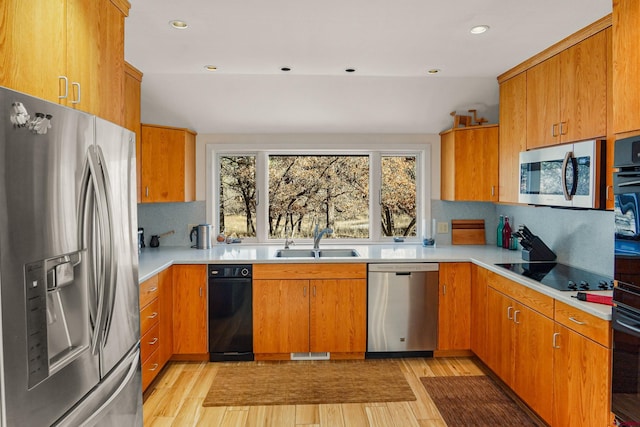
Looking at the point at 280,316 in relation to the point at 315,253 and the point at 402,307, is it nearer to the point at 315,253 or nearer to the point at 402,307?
the point at 315,253

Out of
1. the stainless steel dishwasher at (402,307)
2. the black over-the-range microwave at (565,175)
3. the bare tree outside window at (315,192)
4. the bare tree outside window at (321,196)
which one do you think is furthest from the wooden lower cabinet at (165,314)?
the black over-the-range microwave at (565,175)

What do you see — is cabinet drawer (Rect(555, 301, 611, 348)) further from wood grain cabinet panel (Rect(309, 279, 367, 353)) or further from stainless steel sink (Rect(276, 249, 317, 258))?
stainless steel sink (Rect(276, 249, 317, 258))

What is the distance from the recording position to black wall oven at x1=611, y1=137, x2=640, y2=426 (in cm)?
183

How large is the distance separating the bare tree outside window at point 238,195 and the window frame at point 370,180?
2.1 inches

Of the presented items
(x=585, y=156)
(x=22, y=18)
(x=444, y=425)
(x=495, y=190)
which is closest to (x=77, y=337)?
(x=22, y=18)

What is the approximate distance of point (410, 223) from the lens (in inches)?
185

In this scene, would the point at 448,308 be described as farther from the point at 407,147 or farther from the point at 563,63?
the point at 563,63

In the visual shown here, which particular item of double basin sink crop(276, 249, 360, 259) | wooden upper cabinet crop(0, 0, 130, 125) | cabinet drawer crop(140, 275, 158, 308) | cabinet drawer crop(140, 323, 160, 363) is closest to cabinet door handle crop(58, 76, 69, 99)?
wooden upper cabinet crop(0, 0, 130, 125)

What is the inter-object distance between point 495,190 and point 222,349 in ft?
8.89

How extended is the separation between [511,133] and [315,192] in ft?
6.37

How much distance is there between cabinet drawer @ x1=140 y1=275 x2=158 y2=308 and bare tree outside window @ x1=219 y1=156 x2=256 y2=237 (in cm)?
143

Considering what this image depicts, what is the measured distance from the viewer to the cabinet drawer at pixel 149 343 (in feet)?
9.76

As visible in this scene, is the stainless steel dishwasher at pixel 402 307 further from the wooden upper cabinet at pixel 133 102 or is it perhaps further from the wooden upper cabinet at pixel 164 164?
the wooden upper cabinet at pixel 133 102

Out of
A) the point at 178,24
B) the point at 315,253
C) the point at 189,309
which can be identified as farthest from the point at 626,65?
the point at 189,309
